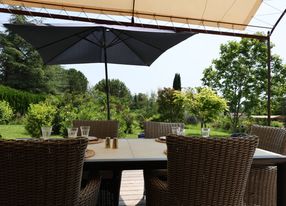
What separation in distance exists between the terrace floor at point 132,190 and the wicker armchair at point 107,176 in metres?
0.55

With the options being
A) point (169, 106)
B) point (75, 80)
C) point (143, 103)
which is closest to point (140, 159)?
point (169, 106)

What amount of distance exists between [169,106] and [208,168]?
6740 millimetres

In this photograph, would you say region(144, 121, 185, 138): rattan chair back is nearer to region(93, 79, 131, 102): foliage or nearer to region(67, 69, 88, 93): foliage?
region(93, 79, 131, 102): foliage

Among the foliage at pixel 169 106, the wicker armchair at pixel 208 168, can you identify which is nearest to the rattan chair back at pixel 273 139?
the wicker armchair at pixel 208 168

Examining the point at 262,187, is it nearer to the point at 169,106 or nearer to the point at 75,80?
the point at 169,106

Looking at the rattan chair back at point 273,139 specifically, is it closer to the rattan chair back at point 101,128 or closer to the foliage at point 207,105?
the rattan chair back at point 101,128

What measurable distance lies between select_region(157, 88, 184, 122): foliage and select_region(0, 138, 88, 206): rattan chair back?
6.75 m

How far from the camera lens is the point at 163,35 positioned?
3322mm

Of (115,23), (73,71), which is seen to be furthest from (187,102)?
(73,71)

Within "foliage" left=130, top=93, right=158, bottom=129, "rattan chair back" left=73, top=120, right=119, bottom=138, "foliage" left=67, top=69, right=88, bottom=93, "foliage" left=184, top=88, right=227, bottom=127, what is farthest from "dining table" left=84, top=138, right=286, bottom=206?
"foliage" left=67, top=69, right=88, bottom=93

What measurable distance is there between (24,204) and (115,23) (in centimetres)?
335

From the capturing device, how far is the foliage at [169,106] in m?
8.10

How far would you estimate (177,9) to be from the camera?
4.85 meters

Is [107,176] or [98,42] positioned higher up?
[98,42]
